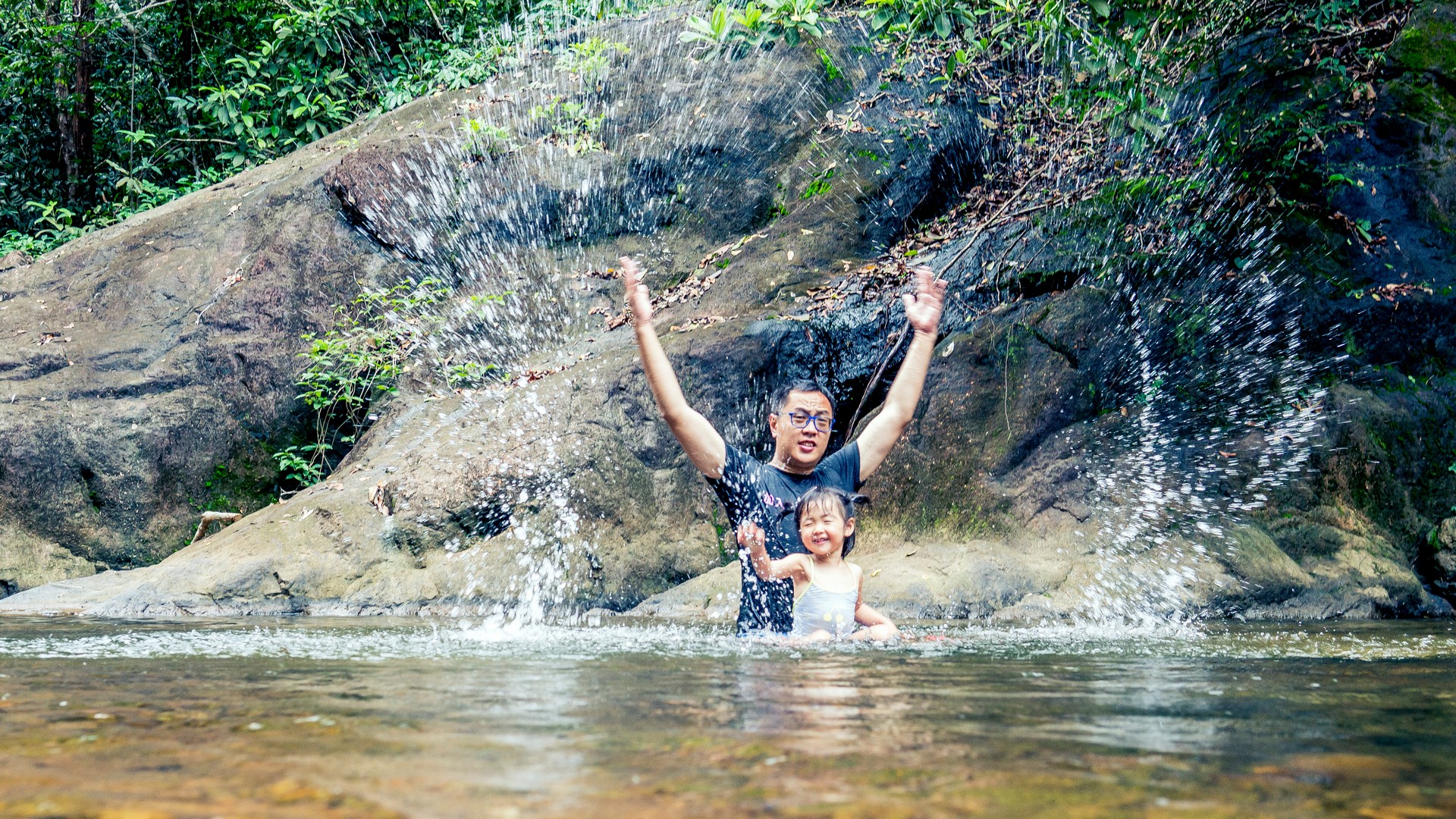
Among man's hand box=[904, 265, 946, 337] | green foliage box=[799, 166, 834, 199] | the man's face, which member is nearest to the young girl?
the man's face

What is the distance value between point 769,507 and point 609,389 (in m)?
4.52

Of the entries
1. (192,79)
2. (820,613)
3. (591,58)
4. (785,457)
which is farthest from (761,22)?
(192,79)

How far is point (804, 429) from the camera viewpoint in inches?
185

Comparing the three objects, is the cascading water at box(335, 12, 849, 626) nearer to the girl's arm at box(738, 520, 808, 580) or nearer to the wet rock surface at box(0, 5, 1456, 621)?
the wet rock surface at box(0, 5, 1456, 621)

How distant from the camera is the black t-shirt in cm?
464

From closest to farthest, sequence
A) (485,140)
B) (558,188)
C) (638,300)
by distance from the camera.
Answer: (638,300) → (558,188) → (485,140)

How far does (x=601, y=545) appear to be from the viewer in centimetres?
807

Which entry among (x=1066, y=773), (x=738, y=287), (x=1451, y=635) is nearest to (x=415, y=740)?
(x=1066, y=773)

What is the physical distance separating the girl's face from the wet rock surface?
2.56 meters

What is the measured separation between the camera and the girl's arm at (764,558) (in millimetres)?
4613

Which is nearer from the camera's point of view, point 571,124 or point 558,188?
point 558,188

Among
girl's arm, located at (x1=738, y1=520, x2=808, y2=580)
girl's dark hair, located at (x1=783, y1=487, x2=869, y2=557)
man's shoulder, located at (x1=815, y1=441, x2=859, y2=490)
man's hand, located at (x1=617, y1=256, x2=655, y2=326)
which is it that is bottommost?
girl's arm, located at (x1=738, y1=520, x2=808, y2=580)

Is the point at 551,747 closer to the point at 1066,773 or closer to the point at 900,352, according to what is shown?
the point at 1066,773

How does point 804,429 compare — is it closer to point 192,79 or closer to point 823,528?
point 823,528
